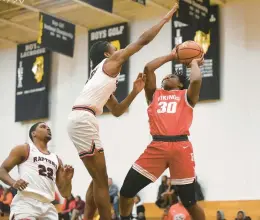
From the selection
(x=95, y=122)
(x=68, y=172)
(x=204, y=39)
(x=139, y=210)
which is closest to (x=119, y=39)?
(x=204, y=39)

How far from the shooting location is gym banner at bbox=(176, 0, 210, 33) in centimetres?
1431

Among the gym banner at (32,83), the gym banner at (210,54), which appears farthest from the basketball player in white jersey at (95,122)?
the gym banner at (32,83)

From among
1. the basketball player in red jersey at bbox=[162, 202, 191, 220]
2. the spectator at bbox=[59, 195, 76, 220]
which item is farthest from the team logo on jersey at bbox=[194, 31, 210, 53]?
the spectator at bbox=[59, 195, 76, 220]

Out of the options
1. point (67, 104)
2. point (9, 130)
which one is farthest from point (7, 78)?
point (67, 104)

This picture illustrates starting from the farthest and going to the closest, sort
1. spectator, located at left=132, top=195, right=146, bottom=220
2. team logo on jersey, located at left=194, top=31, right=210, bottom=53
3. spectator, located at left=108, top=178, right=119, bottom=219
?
1. spectator, located at left=108, top=178, right=119, bottom=219
2. team logo on jersey, located at left=194, top=31, right=210, bottom=53
3. spectator, located at left=132, top=195, right=146, bottom=220

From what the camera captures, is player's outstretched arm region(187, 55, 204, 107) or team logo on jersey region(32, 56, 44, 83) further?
team logo on jersey region(32, 56, 44, 83)

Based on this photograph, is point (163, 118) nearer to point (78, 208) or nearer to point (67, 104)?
point (78, 208)

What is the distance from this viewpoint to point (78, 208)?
1744 centimetres

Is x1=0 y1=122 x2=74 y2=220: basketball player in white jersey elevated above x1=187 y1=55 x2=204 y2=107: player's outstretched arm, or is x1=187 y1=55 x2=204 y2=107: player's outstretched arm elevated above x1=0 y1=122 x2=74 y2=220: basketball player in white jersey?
x1=187 y1=55 x2=204 y2=107: player's outstretched arm

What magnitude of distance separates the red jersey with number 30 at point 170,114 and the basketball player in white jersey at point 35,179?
1.16 metres

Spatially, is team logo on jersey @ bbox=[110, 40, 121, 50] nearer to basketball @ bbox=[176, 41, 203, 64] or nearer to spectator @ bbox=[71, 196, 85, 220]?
spectator @ bbox=[71, 196, 85, 220]

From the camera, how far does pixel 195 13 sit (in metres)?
15.1

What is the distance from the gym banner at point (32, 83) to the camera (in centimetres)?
2025

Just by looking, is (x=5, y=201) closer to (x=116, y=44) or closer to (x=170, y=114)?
Result: (x=116, y=44)
